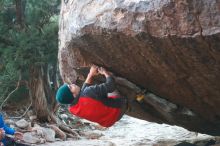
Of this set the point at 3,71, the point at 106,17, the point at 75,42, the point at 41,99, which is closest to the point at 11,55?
the point at 3,71

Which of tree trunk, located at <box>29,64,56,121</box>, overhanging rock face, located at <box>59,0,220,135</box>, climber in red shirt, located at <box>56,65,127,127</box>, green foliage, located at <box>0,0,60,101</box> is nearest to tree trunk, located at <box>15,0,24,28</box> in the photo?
green foliage, located at <box>0,0,60,101</box>

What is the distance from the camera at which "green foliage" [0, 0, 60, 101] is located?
1165 cm

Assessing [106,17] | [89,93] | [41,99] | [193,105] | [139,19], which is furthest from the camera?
[41,99]

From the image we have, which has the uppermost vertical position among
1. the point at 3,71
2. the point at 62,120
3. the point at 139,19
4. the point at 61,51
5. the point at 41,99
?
the point at 139,19

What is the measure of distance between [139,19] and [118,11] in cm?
36

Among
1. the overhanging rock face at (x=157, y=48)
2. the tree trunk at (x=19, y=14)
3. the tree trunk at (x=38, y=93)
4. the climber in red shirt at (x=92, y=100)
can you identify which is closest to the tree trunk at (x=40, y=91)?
the tree trunk at (x=38, y=93)

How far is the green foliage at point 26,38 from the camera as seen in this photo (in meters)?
11.6

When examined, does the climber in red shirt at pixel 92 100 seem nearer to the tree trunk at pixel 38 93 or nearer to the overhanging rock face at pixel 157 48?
the overhanging rock face at pixel 157 48

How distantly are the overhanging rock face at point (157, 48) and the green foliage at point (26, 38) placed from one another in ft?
16.2

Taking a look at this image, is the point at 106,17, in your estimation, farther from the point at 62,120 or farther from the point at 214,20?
the point at 62,120

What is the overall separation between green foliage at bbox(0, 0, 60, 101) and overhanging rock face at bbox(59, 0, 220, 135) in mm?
4938

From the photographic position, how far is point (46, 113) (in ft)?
41.6

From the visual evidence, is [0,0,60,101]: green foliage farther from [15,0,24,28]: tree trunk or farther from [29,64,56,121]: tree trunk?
[29,64,56,121]: tree trunk

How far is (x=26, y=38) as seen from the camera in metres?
11.7
